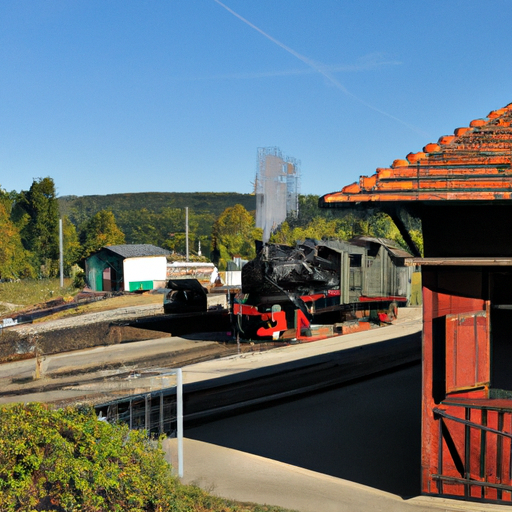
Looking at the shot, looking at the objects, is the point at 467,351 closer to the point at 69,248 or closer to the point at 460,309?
the point at 460,309

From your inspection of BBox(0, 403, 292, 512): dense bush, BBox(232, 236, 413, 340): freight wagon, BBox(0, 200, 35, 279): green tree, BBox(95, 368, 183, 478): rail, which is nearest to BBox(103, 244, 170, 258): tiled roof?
BBox(0, 200, 35, 279): green tree

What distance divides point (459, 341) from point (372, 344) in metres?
14.4

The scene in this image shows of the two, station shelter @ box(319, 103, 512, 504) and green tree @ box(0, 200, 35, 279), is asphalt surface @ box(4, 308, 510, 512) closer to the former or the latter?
station shelter @ box(319, 103, 512, 504)

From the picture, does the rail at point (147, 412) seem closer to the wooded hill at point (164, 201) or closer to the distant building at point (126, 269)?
the distant building at point (126, 269)

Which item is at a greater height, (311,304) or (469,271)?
(469,271)

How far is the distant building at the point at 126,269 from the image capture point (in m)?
39.7

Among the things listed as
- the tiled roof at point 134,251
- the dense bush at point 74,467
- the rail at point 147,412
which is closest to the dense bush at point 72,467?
the dense bush at point 74,467

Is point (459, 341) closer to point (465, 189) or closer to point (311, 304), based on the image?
point (465, 189)

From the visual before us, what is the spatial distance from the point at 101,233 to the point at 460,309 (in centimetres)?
5657

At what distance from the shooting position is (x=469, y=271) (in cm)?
769

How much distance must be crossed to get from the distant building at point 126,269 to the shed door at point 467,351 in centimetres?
3294

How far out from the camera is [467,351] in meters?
7.46

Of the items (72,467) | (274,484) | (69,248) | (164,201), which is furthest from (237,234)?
(164,201)

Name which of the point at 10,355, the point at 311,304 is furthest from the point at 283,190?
the point at 10,355
